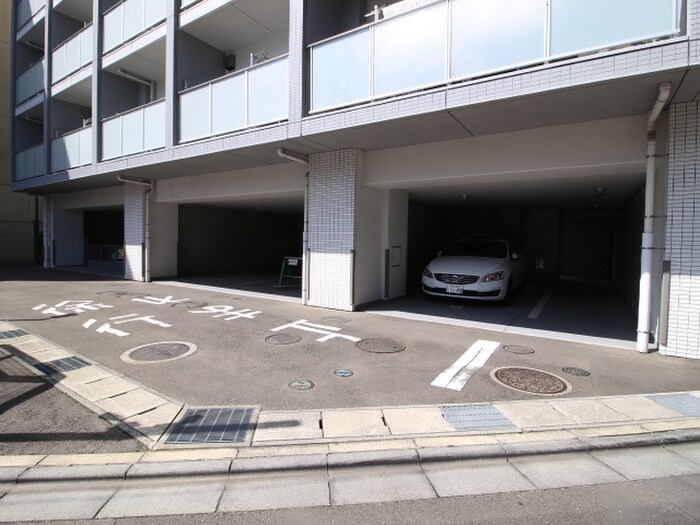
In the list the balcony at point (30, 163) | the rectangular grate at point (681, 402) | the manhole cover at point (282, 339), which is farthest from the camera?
the balcony at point (30, 163)

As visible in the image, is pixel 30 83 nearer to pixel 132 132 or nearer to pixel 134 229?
pixel 134 229

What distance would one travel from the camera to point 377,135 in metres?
7.11

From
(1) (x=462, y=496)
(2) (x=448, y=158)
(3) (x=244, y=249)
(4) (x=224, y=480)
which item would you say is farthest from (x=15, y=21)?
(1) (x=462, y=496)

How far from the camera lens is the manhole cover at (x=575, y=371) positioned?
470 cm

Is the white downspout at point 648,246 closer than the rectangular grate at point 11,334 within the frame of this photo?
Yes

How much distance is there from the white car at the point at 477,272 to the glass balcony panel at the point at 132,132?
889 centimetres

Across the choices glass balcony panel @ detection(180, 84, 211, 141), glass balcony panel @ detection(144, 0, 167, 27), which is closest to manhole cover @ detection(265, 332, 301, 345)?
glass balcony panel @ detection(180, 84, 211, 141)

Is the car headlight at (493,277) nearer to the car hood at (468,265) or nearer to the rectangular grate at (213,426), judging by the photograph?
the car hood at (468,265)

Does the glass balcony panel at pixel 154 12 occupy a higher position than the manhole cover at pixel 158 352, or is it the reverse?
the glass balcony panel at pixel 154 12

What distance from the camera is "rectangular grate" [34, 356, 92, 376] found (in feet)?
15.3

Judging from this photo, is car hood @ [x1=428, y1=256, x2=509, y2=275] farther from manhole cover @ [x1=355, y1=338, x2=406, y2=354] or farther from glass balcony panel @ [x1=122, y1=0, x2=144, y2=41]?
glass balcony panel @ [x1=122, y1=0, x2=144, y2=41]

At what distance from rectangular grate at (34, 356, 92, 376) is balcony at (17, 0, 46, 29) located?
57.4 feet

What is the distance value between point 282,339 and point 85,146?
11.4m

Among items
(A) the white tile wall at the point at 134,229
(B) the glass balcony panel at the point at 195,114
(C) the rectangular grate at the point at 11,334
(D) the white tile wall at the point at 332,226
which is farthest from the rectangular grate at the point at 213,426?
(A) the white tile wall at the point at 134,229
